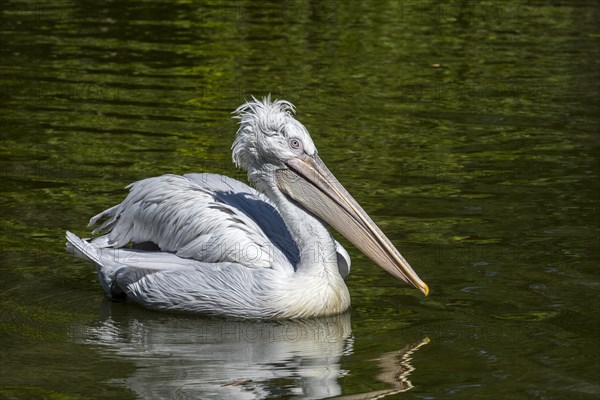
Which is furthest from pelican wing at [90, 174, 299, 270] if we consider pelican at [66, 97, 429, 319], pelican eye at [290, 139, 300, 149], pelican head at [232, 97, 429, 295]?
pelican eye at [290, 139, 300, 149]

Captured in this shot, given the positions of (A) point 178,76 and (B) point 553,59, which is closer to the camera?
(A) point 178,76

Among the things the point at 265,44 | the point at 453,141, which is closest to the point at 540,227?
the point at 453,141

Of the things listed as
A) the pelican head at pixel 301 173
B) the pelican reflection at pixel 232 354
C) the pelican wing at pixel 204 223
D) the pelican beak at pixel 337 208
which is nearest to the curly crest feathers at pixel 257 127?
the pelican head at pixel 301 173

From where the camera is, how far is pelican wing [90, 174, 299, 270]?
6398 millimetres

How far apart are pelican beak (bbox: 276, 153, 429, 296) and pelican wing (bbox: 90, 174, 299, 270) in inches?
10.6

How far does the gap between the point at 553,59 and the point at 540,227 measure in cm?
586

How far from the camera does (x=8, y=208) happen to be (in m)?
8.04

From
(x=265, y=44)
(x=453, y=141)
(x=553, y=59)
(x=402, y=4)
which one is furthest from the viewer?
(x=402, y=4)

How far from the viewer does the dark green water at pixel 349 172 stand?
569 centimetres

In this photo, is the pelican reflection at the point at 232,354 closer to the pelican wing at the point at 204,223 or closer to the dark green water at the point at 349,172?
the dark green water at the point at 349,172

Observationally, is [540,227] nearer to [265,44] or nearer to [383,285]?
[383,285]

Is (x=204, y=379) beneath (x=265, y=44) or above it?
beneath

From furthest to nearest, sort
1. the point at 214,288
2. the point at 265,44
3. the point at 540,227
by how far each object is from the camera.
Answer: the point at 265,44, the point at 540,227, the point at 214,288

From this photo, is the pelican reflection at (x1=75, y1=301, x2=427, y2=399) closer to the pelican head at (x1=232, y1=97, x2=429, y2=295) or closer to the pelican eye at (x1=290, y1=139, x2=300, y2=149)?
the pelican head at (x1=232, y1=97, x2=429, y2=295)
